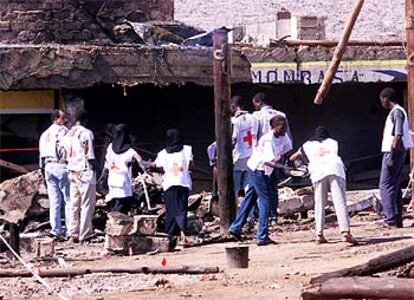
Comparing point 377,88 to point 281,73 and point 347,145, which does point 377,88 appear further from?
point 281,73

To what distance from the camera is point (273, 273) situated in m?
13.6

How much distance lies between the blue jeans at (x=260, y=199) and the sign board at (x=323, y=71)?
21.6 feet

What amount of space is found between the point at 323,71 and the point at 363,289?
15.0 metres

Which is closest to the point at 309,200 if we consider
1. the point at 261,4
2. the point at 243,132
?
the point at 243,132

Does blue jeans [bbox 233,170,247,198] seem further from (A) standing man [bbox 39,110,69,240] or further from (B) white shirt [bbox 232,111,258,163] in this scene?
(A) standing man [bbox 39,110,69,240]

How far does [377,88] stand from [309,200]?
689cm

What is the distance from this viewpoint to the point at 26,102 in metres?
21.9

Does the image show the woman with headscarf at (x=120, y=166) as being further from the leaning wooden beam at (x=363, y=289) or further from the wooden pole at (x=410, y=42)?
the leaning wooden beam at (x=363, y=289)

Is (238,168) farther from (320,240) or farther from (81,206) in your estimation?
(320,240)

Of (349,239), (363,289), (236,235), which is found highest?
(236,235)

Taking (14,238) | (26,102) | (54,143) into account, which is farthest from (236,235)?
(26,102)

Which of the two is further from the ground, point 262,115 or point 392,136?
point 262,115

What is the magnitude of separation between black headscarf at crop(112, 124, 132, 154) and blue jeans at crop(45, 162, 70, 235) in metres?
0.78

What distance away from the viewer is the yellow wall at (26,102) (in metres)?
21.7
